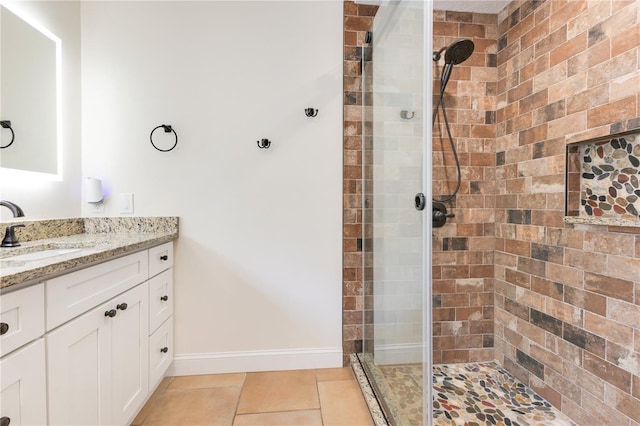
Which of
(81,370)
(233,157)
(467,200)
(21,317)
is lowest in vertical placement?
(81,370)

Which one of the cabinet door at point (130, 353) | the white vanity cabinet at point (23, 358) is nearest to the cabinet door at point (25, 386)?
the white vanity cabinet at point (23, 358)

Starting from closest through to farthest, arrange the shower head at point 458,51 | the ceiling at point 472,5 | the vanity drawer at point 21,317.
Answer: the vanity drawer at point 21,317 < the shower head at point 458,51 < the ceiling at point 472,5

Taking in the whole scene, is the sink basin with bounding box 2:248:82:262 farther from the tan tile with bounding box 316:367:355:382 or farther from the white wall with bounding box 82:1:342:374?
the tan tile with bounding box 316:367:355:382

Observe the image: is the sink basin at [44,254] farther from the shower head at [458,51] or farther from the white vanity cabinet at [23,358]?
the shower head at [458,51]

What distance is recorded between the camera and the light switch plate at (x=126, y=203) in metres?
1.81

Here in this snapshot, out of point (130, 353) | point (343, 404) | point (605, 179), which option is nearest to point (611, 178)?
point (605, 179)

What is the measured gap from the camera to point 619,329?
1.24 metres

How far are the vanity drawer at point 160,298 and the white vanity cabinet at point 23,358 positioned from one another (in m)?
0.68

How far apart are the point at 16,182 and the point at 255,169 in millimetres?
1185

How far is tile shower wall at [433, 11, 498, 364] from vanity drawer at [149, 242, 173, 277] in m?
1.72

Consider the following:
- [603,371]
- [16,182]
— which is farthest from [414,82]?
[16,182]

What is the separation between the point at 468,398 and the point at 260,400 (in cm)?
119

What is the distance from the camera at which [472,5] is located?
1.85m

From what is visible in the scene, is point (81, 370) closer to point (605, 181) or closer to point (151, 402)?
point (151, 402)
